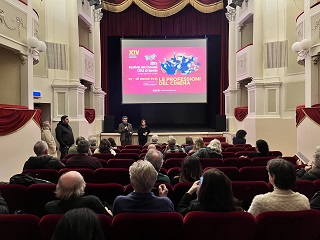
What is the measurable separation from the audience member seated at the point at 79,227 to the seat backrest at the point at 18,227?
0.67 m

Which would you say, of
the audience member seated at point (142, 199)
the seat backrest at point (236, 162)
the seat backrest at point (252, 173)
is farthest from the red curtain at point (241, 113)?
the audience member seated at point (142, 199)

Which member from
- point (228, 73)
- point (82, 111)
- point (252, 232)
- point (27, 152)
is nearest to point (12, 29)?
point (27, 152)

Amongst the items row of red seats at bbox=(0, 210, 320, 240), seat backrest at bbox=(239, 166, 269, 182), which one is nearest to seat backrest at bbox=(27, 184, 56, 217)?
row of red seats at bbox=(0, 210, 320, 240)

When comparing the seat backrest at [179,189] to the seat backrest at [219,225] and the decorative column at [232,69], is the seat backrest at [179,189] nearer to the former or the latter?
the seat backrest at [219,225]

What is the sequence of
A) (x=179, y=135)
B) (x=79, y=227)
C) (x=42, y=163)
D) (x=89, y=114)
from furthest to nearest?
(x=179, y=135)
(x=89, y=114)
(x=42, y=163)
(x=79, y=227)

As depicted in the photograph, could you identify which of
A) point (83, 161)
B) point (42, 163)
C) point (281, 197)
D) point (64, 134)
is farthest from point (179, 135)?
point (281, 197)

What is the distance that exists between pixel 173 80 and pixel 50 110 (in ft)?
16.8

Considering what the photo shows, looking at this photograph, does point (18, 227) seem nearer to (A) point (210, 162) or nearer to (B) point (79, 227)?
(B) point (79, 227)

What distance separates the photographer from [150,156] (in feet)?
11.8

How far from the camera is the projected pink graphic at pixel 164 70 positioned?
13.7 m

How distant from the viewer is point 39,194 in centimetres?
315

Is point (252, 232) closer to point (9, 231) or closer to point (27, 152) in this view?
point (9, 231)

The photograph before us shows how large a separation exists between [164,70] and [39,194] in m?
10.9

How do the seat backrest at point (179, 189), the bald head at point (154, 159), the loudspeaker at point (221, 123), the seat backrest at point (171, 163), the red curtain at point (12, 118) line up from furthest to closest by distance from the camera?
1. the loudspeaker at point (221, 123)
2. the red curtain at point (12, 118)
3. the seat backrest at point (171, 163)
4. the bald head at point (154, 159)
5. the seat backrest at point (179, 189)
